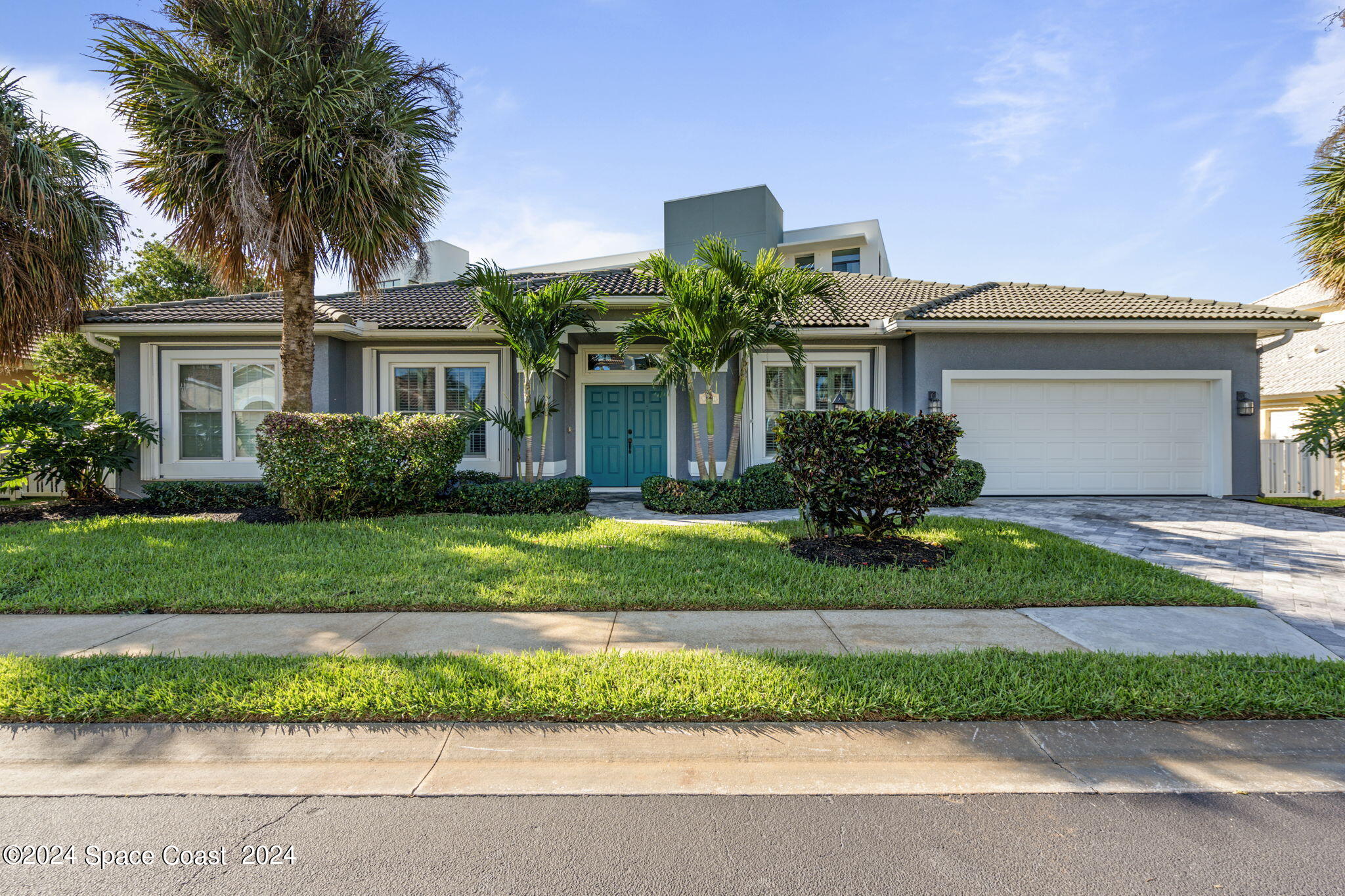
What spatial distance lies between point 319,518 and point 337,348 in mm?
4404

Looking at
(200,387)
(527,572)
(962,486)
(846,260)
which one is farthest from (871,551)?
(846,260)

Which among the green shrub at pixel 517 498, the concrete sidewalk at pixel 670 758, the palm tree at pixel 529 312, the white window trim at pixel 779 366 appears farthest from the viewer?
the white window trim at pixel 779 366

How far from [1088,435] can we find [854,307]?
4.86 metres

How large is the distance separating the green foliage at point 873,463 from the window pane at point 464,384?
748 cm

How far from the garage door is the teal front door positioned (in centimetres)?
565

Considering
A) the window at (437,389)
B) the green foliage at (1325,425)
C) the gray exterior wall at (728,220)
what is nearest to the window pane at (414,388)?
the window at (437,389)

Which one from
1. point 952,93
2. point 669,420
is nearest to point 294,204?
point 669,420

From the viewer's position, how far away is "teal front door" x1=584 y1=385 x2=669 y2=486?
12953 millimetres

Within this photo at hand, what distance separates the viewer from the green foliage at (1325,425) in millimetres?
9836

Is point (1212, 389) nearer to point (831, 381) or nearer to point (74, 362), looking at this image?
point (831, 381)

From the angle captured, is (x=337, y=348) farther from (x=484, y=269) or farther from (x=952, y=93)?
(x=952, y=93)

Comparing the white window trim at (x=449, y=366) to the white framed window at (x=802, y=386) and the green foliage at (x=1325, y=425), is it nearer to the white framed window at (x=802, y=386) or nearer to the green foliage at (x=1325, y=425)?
the white framed window at (x=802, y=386)

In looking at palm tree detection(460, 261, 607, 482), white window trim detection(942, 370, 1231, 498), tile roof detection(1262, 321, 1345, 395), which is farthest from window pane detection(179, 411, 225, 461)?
tile roof detection(1262, 321, 1345, 395)

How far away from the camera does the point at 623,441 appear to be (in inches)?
512
